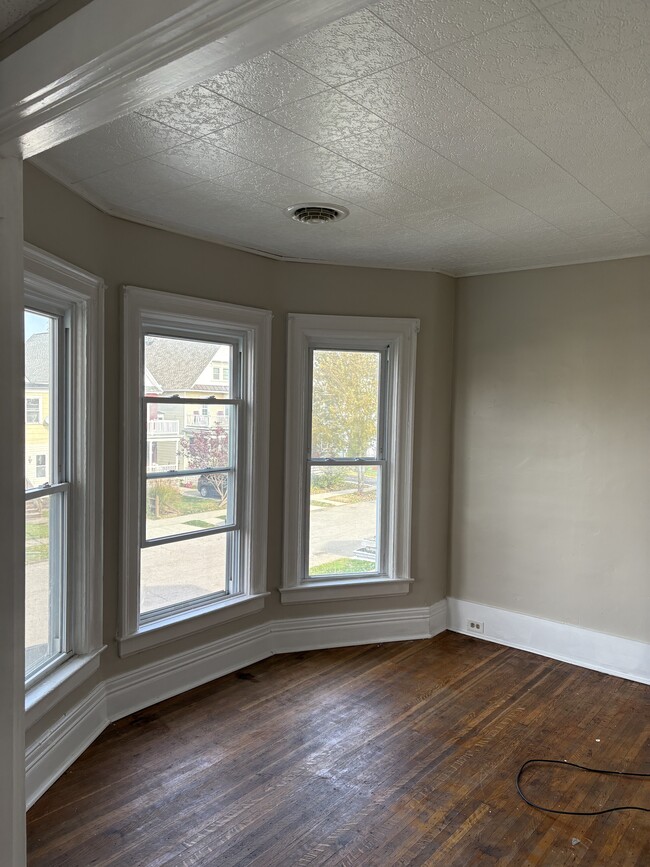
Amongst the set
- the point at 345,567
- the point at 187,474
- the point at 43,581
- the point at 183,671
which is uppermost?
the point at 187,474

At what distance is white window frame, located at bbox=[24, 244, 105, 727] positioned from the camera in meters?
2.84

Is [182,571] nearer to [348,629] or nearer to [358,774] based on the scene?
[348,629]

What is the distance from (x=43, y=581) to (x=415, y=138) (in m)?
2.38

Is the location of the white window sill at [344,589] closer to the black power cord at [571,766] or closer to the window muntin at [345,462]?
the window muntin at [345,462]

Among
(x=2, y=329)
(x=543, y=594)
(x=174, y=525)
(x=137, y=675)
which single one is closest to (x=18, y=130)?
(x=2, y=329)

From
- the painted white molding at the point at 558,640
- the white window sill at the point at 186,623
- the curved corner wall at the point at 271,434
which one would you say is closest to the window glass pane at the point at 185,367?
the curved corner wall at the point at 271,434

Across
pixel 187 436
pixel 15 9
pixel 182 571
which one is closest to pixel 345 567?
pixel 182 571

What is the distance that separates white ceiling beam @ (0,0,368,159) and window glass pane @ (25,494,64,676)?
1623mm

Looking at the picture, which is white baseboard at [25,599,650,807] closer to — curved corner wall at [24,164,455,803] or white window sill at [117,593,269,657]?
curved corner wall at [24,164,455,803]

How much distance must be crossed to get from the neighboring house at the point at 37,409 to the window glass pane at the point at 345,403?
1.87 metres

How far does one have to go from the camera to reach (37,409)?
2730mm

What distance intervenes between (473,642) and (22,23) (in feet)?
13.8

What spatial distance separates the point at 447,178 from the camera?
104 inches

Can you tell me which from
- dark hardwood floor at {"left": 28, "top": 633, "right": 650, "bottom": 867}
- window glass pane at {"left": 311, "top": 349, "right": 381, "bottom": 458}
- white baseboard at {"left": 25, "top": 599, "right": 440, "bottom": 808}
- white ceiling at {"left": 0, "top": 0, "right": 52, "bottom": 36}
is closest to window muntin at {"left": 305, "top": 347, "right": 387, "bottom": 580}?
window glass pane at {"left": 311, "top": 349, "right": 381, "bottom": 458}
